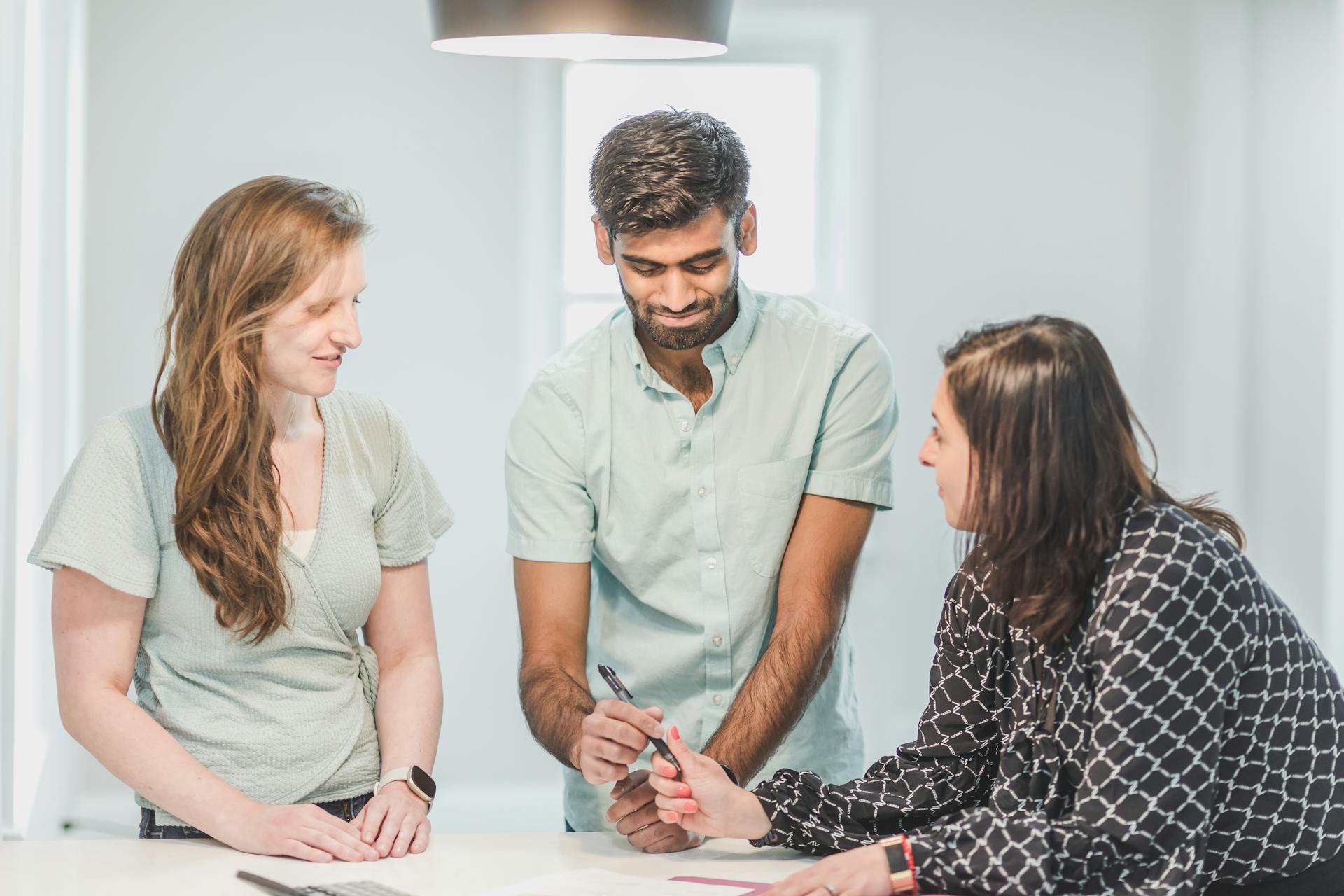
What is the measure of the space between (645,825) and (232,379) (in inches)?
30.2

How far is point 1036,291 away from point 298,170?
226cm

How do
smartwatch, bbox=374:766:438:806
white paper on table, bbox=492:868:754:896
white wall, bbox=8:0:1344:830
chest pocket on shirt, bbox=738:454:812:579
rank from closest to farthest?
white paper on table, bbox=492:868:754:896, smartwatch, bbox=374:766:438:806, chest pocket on shirt, bbox=738:454:812:579, white wall, bbox=8:0:1344:830

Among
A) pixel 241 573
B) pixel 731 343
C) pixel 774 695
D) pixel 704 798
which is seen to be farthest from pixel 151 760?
pixel 731 343

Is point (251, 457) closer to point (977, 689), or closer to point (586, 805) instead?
point (586, 805)

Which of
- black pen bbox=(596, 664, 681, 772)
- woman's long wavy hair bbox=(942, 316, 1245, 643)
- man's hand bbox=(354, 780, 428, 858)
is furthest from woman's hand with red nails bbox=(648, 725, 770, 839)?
woman's long wavy hair bbox=(942, 316, 1245, 643)

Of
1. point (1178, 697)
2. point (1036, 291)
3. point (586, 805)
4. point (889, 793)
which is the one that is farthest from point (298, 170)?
point (1178, 697)

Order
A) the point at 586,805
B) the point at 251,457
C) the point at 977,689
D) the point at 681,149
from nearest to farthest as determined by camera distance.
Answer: the point at 977,689, the point at 251,457, the point at 681,149, the point at 586,805

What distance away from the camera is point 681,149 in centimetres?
193

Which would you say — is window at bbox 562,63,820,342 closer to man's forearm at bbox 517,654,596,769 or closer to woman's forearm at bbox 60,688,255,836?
man's forearm at bbox 517,654,596,769

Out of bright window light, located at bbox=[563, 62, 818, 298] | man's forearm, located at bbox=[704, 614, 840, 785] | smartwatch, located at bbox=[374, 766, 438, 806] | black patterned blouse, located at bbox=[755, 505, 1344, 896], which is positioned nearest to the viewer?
black patterned blouse, located at bbox=[755, 505, 1344, 896]

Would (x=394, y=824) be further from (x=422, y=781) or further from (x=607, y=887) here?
(x=607, y=887)

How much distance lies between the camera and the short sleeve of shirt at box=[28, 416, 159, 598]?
5.33 ft

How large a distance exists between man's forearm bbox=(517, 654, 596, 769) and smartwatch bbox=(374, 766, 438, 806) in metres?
0.18

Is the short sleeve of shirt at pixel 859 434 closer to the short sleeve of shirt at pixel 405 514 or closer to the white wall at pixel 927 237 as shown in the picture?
the short sleeve of shirt at pixel 405 514
